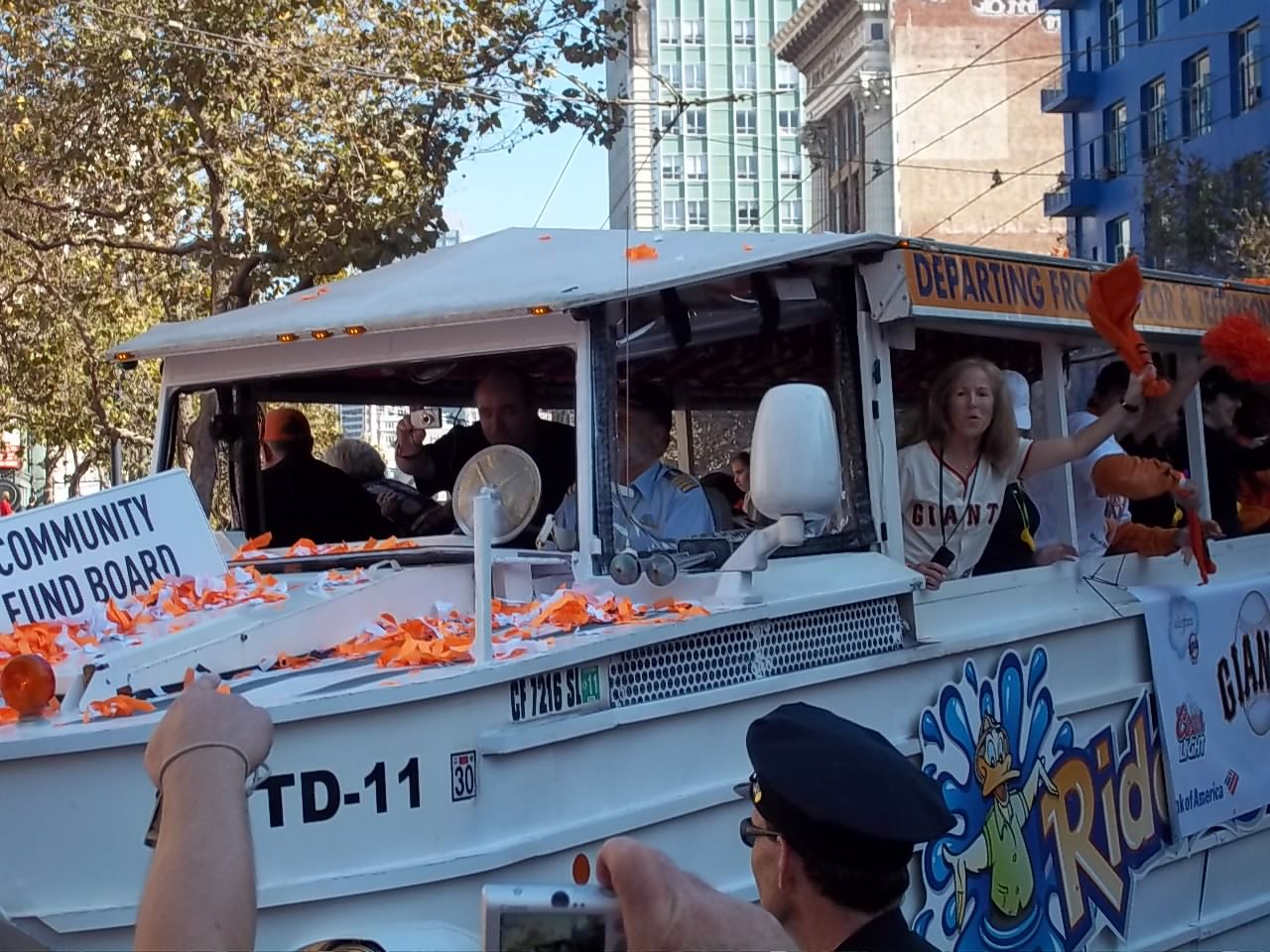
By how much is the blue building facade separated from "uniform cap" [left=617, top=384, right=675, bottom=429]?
27983 mm

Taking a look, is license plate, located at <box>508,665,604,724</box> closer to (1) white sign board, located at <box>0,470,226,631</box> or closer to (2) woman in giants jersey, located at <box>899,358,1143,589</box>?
(1) white sign board, located at <box>0,470,226,631</box>

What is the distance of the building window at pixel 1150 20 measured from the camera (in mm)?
36531

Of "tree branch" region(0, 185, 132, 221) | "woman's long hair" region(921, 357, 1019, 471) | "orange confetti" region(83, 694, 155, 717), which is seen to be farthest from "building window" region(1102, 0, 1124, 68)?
"orange confetti" region(83, 694, 155, 717)

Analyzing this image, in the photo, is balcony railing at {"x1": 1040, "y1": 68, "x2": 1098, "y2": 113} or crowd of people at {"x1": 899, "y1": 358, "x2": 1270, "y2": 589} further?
balcony railing at {"x1": 1040, "y1": 68, "x2": 1098, "y2": 113}

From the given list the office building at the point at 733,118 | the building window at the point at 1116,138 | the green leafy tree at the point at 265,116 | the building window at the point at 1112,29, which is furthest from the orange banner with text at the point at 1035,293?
the office building at the point at 733,118

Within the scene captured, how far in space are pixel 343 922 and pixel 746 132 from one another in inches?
3493

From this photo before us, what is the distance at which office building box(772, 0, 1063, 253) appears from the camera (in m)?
59.5

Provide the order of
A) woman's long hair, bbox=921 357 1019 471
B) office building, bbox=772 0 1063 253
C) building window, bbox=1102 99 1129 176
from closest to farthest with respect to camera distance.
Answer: woman's long hair, bbox=921 357 1019 471, building window, bbox=1102 99 1129 176, office building, bbox=772 0 1063 253

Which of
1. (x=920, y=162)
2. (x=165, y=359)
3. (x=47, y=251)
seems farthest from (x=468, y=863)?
(x=920, y=162)

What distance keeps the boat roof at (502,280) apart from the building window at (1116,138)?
117ft

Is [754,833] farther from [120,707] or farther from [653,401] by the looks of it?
[653,401]

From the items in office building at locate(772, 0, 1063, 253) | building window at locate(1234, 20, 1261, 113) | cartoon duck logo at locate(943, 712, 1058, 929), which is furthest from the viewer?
office building at locate(772, 0, 1063, 253)

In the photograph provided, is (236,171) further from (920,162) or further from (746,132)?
(746,132)

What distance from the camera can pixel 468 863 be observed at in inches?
124
